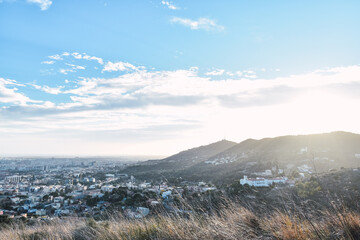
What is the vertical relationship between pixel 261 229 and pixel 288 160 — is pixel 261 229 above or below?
above

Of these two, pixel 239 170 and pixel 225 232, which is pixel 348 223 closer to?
pixel 225 232

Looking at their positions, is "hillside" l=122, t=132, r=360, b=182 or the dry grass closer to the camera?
the dry grass

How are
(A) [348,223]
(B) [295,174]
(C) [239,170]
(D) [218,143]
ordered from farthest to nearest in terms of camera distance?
(D) [218,143], (C) [239,170], (B) [295,174], (A) [348,223]

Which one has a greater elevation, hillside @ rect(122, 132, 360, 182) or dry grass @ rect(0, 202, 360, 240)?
dry grass @ rect(0, 202, 360, 240)

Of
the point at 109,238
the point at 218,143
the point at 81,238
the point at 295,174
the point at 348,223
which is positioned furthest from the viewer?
the point at 218,143

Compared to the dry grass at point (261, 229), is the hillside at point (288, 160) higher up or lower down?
lower down

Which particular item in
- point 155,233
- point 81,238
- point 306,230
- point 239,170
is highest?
point 306,230

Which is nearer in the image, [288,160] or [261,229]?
[261,229]

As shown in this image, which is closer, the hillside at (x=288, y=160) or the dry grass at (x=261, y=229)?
the dry grass at (x=261, y=229)

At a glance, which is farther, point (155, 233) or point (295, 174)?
point (295, 174)

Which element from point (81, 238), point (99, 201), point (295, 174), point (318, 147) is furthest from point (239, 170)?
point (81, 238)

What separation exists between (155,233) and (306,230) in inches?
77.6

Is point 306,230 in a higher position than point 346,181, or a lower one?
higher

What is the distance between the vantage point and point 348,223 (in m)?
2.51
